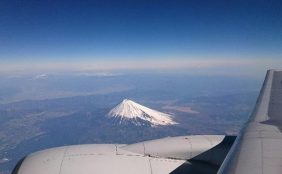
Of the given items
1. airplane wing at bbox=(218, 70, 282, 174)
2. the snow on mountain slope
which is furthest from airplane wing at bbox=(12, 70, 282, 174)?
the snow on mountain slope

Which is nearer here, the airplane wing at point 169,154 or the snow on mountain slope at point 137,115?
the airplane wing at point 169,154

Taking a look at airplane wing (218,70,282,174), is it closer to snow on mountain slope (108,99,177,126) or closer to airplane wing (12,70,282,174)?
airplane wing (12,70,282,174)

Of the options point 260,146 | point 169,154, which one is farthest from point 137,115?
point 260,146

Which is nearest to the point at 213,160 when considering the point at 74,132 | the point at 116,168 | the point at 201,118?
the point at 116,168

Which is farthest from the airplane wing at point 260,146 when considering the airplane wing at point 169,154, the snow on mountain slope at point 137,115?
the snow on mountain slope at point 137,115

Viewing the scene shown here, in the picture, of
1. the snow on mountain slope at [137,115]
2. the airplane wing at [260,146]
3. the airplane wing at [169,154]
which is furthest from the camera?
the snow on mountain slope at [137,115]

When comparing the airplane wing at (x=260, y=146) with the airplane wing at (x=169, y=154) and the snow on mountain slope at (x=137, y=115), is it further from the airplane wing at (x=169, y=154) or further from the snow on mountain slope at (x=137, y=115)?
the snow on mountain slope at (x=137, y=115)
